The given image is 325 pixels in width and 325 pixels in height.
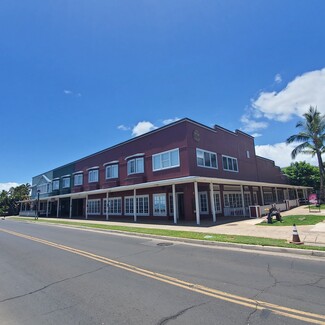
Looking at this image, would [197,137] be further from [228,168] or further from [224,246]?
[224,246]

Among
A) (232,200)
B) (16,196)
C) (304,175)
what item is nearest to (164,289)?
(232,200)

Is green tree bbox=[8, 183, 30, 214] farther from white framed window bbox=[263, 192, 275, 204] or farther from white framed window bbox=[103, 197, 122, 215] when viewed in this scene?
white framed window bbox=[263, 192, 275, 204]

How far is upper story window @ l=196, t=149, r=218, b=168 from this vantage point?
21944mm

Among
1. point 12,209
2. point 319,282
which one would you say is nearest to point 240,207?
point 319,282

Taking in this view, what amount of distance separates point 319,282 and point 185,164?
15502 mm

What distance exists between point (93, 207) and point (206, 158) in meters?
18.4

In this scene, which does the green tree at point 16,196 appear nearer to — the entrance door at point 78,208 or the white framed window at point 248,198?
the entrance door at point 78,208

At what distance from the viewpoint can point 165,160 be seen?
74.1ft

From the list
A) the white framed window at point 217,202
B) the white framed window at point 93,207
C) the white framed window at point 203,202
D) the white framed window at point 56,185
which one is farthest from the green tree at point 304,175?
the white framed window at point 56,185

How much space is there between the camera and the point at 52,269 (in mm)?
7281

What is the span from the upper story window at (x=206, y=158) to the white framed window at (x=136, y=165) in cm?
607

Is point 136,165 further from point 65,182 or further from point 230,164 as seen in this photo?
point 65,182

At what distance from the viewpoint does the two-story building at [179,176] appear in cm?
2109

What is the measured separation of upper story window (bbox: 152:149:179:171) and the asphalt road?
1334 centimetres
